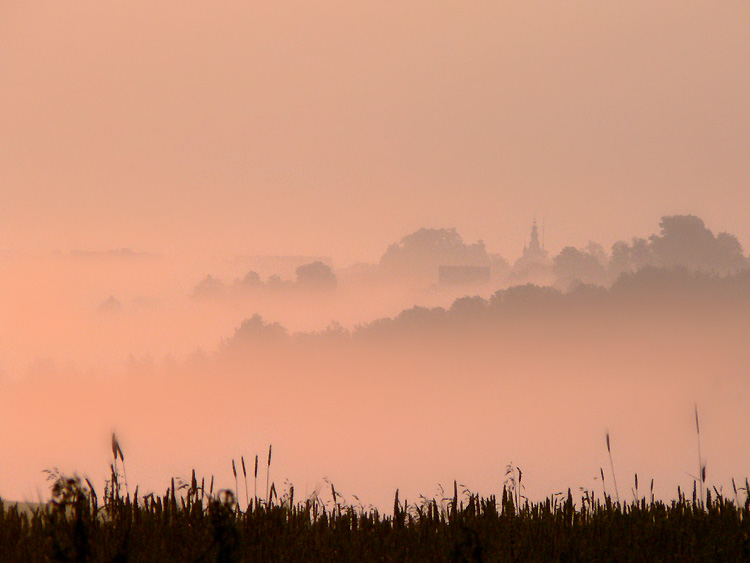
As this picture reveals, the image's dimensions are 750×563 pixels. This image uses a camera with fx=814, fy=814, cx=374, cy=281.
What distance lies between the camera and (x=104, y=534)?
24.0ft

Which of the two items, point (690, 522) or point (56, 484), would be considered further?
point (690, 522)

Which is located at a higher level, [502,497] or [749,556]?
[502,497]

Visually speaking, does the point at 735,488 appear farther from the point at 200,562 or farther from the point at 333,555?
the point at 200,562

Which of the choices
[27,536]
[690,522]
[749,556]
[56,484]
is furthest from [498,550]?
[27,536]

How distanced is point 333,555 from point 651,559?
10.1 ft

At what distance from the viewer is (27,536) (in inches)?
296

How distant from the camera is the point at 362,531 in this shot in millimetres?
8164

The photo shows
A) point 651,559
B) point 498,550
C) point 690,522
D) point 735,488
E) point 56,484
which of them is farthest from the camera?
point 735,488

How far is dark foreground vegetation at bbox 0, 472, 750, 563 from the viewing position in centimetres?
665

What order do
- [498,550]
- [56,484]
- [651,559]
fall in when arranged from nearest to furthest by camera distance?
[56,484] < [498,550] < [651,559]

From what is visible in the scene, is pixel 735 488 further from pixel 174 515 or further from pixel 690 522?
pixel 174 515

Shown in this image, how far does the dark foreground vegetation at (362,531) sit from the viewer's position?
665cm

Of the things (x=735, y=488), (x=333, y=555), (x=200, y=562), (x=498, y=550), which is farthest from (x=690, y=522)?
(x=200, y=562)

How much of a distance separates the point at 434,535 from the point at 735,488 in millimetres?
4133
